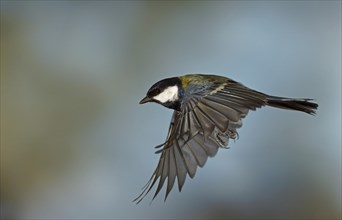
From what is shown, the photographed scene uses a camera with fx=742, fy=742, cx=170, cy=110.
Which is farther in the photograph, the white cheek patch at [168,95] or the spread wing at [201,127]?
the white cheek patch at [168,95]

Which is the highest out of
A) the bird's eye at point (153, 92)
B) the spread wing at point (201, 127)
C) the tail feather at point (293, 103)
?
the tail feather at point (293, 103)

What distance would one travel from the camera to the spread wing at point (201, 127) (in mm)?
1479

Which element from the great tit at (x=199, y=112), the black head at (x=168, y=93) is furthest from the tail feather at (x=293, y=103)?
the black head at (x=168, y=93)

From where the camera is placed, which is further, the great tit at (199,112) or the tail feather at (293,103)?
the tail feather at (293,103)

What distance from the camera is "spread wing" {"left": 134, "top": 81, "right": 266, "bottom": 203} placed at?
148cm

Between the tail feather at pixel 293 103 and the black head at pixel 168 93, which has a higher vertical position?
the tail feather at pixel 293 103

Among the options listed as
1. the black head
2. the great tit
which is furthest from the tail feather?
the black head

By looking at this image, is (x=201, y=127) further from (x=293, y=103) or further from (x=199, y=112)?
(x=293, y=103)

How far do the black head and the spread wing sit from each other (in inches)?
1.3

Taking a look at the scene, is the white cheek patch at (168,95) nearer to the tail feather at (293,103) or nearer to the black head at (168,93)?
the black head at (168,93)

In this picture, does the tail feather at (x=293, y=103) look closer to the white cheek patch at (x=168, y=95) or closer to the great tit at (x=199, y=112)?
the great tit at (x=199, y=112)

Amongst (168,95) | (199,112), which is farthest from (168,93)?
(199,112)

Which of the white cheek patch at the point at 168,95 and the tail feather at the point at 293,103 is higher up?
the tail feather at the point at 293,103

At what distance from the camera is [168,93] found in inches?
66.3
